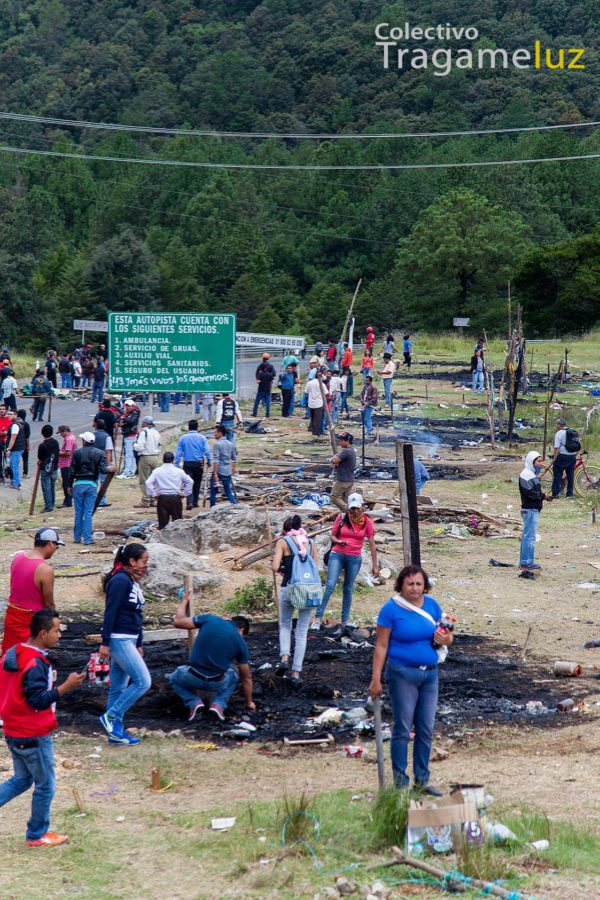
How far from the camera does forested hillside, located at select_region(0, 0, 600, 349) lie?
244 feet

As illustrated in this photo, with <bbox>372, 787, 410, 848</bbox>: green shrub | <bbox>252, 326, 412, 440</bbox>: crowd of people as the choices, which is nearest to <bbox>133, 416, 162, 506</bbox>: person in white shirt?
<bbox>252, 326, 412, 440</bbox>: crowd of people

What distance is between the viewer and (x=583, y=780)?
28.7ft

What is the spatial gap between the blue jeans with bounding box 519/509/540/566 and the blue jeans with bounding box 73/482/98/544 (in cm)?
599

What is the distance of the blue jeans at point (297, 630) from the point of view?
11.3 metres

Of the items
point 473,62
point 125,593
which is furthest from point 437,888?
point 473,62

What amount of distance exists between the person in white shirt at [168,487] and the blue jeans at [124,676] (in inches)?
319

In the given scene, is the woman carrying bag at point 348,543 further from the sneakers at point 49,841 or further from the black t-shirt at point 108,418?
the black t-shirt at point 108,418

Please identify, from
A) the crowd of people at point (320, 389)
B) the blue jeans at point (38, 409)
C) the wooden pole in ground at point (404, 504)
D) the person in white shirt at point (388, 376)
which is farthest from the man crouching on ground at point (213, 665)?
the blue jeans at point (38, 409)

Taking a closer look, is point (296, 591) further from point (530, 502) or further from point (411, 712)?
point (530, 502)

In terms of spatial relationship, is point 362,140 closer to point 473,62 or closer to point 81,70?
point 473,62

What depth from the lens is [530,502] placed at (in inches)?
642

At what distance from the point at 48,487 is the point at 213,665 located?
11.6m

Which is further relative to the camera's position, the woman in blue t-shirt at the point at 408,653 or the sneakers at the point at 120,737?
the sneakers at the point at 120,737

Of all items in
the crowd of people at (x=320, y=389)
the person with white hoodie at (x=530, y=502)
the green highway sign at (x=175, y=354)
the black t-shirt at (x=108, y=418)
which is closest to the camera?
the person with white hoodie at (x=530, y=502)
